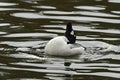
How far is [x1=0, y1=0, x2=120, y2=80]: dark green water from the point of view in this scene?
15575 mm

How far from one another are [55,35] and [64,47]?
242 cm

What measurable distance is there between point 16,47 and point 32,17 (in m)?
4.46

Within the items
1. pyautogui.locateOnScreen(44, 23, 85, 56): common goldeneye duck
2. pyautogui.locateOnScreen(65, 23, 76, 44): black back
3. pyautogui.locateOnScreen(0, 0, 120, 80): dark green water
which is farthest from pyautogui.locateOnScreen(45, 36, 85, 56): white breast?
pyautogui.locateOnScreen(65, 23, 76, 44): black back

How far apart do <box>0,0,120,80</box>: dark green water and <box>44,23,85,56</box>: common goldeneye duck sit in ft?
0.58

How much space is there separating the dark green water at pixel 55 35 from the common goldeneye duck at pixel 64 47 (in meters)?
0.18

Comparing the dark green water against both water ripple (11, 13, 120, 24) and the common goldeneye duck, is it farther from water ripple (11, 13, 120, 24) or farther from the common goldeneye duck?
the common goldeneye duck

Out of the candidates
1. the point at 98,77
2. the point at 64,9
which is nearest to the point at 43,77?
the point at 98,77

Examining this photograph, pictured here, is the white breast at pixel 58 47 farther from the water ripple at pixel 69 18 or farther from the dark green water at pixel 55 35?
the water ripple at pixel 69 18

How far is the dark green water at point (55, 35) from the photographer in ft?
51.1

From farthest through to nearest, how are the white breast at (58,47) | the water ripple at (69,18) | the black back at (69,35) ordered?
the water ripple at (69,18) → the black back at (69,35) → the white breast at (58,47)

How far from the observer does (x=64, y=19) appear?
73.0 feet

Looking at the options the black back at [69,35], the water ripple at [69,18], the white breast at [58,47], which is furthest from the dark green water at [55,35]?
the black back at [69,35]

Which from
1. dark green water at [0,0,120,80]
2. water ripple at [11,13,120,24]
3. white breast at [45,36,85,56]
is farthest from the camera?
water ripple at [11,13,120,24]

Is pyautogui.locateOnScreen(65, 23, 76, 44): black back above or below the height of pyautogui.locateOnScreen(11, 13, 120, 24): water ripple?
above
